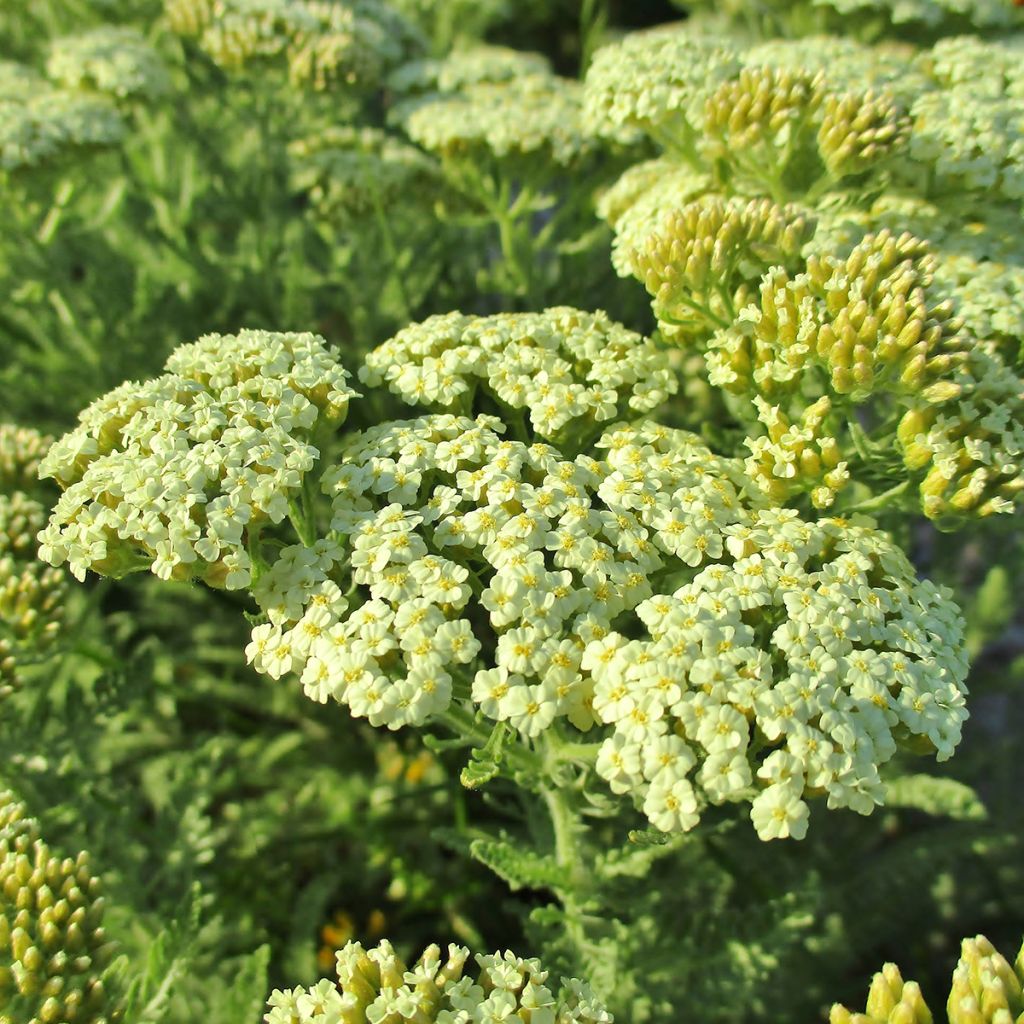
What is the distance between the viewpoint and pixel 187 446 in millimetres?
2529

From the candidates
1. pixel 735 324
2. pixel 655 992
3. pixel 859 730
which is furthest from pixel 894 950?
pixel 735 324

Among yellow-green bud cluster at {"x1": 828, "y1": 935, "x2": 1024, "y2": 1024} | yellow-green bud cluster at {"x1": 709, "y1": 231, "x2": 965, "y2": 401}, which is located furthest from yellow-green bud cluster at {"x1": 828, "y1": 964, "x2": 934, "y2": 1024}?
yellow-green bud cluster at {"x1": 709, "y1": 231, "x2": 965, "y2": 401}

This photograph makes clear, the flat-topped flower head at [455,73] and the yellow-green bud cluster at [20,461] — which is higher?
the flat-topped flower head at [455,73]

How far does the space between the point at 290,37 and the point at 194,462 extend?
310 centimetres

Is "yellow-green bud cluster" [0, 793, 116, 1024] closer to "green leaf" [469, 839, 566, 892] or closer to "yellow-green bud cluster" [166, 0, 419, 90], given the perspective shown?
"green leaf" [469, 839, 566, 892]

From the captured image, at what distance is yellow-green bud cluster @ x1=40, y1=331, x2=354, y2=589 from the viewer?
238 cm

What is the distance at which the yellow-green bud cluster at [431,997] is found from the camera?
214cm

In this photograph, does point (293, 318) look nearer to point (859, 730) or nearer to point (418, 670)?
point (418, 670)

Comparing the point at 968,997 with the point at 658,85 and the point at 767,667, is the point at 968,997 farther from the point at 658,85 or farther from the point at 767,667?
the point at 658,85

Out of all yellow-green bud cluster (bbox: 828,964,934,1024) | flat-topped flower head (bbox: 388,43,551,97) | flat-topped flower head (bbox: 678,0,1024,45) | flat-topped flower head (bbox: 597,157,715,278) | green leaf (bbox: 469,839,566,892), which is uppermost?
flat-topped flower head (bbox: 678,0,1024,45)

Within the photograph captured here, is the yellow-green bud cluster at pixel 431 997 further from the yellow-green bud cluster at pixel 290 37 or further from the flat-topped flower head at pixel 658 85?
the yellow-green bud cluster at pixel 290 37

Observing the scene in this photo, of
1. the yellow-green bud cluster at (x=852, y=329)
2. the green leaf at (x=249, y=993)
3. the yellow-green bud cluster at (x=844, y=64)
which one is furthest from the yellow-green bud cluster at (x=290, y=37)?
the green leaf at (x=249, y=993)

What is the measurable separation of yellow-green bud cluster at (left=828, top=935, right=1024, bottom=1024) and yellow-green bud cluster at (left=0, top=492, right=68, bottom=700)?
267 centimetres

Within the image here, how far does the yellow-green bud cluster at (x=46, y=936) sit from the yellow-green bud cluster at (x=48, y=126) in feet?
8.99
